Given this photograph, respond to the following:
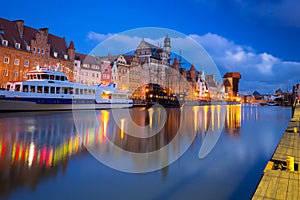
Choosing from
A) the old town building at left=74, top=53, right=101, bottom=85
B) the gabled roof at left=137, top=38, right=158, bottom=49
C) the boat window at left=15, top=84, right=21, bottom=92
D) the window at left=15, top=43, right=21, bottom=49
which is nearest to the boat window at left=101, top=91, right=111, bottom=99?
the boat window at left=15, top=84, right=21, bottom=92

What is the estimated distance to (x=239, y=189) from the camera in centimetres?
639

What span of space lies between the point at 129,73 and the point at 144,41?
30.3m

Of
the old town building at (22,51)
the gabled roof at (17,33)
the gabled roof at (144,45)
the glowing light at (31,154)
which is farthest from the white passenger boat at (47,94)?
the gabled roof at (144,45)

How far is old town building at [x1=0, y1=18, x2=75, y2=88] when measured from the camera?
45.3m

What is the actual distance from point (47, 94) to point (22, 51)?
1891 centimetres

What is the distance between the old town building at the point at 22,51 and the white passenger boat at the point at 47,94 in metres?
3.64

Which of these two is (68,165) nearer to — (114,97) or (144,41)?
(114,97)

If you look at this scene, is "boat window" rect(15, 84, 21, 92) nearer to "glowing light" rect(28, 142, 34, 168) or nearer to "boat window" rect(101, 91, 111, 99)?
"boat window" rect(101, 91, 111, 99)

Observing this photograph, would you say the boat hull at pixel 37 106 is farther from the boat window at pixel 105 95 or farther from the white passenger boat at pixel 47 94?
the boat window at pixel 105 95

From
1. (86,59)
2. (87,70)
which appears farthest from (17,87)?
(86,59)

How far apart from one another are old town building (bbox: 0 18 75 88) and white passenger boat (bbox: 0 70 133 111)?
12.0 feet

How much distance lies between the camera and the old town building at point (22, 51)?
45.3m

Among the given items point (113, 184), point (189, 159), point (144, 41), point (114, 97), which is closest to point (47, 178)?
point (113, 184)

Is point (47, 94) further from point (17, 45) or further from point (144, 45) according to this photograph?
point (144, 45)
